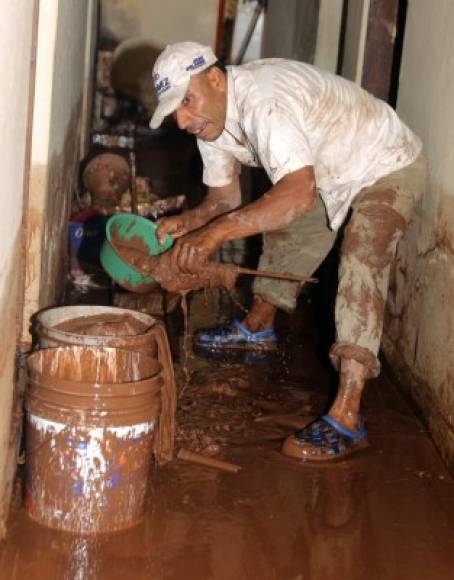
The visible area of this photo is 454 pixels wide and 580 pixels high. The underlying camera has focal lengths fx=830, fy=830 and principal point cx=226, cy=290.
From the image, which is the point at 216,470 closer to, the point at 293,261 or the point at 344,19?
the point at 293,261

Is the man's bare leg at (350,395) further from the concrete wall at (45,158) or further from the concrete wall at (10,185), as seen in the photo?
the concrete wall at (10,185)

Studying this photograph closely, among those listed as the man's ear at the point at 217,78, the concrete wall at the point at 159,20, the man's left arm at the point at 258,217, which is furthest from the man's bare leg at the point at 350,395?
the concrete wall at the point at 159,20

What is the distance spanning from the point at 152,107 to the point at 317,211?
686cm

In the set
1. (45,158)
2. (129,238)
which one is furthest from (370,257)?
(45,158)

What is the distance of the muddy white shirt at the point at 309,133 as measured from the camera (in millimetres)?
3676

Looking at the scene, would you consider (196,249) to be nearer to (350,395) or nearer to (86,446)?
(350,395)

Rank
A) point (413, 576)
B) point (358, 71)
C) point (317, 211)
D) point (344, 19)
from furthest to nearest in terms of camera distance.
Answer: point (344, 19), point (358, 71), point (317, 211), point (413, 576)

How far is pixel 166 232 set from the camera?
4.21 meters

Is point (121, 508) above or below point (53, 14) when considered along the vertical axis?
below

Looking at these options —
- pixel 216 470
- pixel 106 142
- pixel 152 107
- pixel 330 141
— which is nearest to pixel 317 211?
pixel 330 141

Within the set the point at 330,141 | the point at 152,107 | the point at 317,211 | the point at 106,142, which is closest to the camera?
the point at 330,141

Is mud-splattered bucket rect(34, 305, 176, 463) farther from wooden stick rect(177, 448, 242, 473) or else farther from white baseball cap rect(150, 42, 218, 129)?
white baseball cap rect(150, 42, 218, 129)

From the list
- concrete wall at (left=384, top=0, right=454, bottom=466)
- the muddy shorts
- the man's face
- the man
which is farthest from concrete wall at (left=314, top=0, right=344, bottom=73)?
the man's face

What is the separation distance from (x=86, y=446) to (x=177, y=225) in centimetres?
171
